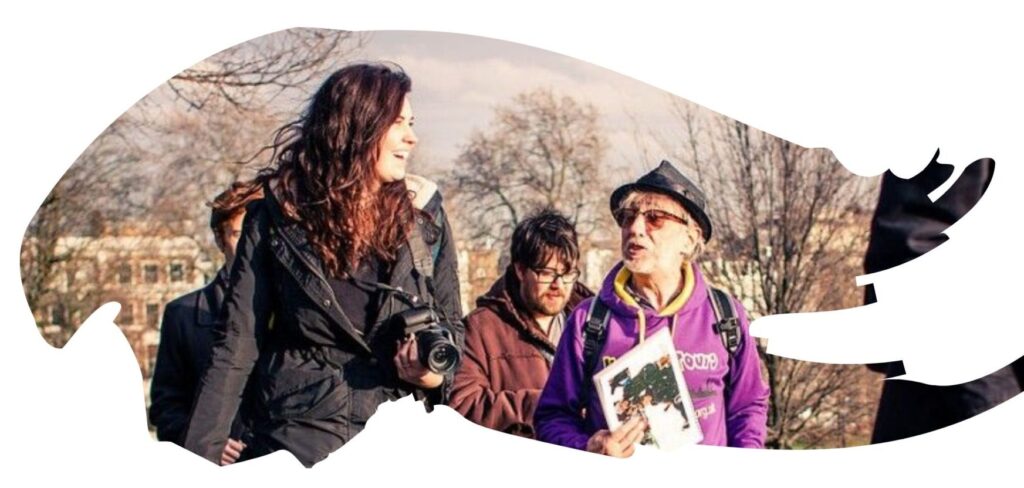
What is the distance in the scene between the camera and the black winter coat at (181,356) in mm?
7430

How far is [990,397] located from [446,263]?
2.03 meters

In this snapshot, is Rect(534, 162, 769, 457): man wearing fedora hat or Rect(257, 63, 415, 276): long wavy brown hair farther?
Rect(257, 63, 415, 276): long wavy brown hair

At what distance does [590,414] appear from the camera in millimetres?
7184

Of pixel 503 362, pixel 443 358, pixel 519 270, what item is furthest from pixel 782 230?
pixel 443 358

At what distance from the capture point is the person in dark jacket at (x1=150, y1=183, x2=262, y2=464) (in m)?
7.41

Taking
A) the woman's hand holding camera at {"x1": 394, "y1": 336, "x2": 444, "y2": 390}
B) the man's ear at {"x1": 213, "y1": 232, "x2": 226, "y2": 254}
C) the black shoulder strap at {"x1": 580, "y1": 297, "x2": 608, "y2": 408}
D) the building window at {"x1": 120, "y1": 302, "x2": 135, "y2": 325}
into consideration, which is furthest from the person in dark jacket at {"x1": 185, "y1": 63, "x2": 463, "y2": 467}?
the building window at {"x1": 120, "y1": 302, "x2": 135, "y2": 325}

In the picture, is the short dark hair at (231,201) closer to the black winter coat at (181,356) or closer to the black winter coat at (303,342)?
the black winter coat at (303,342)

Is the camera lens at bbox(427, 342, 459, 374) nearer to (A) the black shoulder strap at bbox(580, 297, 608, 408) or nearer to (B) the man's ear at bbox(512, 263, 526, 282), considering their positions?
(B) the man's ear at bbox(512, 263, 526, 282)

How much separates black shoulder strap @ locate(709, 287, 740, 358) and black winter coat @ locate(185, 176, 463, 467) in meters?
0.95

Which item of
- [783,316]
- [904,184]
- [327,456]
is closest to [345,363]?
[327,456]

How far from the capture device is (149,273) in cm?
750

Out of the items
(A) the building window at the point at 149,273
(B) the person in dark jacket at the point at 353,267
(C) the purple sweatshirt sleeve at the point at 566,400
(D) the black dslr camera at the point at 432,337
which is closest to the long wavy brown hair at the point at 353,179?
(B) the person in dark jacket at the point at 353,267

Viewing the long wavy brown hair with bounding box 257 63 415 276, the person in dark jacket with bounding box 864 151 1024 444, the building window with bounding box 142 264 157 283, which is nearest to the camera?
the person in dark jacket with bounding box 864 151 1024 444

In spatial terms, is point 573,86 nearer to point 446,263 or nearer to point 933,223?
point 446,263
